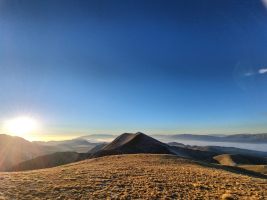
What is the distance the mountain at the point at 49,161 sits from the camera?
144 meters

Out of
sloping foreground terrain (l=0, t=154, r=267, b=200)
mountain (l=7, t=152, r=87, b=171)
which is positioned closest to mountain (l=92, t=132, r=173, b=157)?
mountain (l=7, t=152, r=87, b=171)

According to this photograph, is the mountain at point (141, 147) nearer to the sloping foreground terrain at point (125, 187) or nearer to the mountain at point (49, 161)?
the mountain at point (49, 161)

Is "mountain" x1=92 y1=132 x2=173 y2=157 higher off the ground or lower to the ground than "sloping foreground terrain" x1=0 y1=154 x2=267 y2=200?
higher

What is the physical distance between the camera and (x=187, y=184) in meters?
32.2

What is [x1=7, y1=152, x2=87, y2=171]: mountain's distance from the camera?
144m

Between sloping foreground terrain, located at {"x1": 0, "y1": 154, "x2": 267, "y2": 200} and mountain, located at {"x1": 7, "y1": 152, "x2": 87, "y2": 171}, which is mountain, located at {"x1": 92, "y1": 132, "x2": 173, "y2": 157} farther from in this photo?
sloping foreground terrain, located at {"x1": 0, "y1": 154, "x2": 267, "y2": 200}

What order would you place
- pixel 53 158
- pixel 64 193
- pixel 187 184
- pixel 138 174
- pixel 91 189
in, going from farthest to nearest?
1. pixel 53 158
2. pixel 138 174
3. pixel 187 184
4. pixel 91 189
5. pixel 64 193

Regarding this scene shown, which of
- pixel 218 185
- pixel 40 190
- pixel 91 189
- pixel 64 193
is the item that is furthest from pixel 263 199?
pixel 40 190

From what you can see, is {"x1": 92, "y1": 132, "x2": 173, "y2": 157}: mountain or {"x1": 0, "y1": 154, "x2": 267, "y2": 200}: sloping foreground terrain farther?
{"x1": 92, "y1": 132, "x2": 173, "y2": 157}: mountain

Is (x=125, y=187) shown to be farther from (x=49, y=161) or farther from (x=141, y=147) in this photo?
(x=49, y=161)

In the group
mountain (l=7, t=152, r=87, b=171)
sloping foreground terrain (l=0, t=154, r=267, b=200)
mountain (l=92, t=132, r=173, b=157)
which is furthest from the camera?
mountain (l=92, t=132, r=173, b=157)

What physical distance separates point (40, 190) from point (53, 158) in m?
137

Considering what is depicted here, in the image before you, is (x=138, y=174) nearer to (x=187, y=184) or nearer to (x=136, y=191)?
(x=187, y=184)

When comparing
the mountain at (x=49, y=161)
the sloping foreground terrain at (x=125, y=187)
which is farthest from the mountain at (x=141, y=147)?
the sloping foreground terrain at (x=125, y=187)
